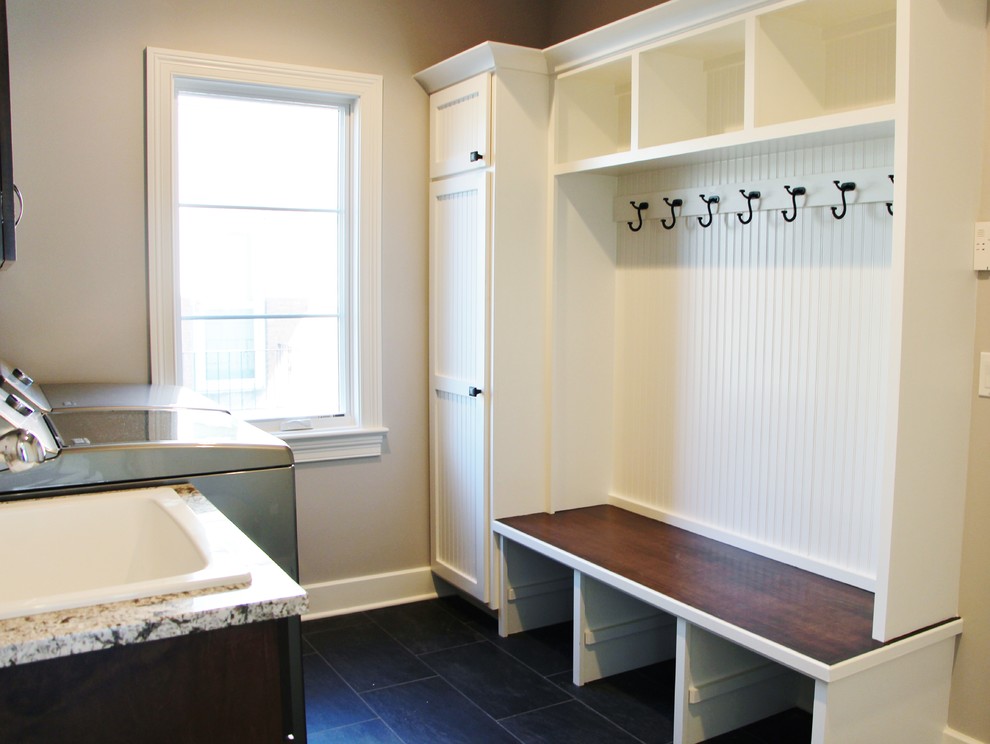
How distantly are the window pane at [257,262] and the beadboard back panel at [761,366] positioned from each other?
1.11m

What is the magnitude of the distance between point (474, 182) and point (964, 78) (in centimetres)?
155

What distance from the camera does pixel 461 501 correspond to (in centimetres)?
326

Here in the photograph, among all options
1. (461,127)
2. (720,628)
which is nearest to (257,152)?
(461,127)

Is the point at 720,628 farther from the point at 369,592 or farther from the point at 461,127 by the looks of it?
the point at 461,127

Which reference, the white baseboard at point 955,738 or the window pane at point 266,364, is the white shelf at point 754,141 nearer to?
the window pane at point 266,364

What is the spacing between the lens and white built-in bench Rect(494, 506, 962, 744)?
1.97 meters

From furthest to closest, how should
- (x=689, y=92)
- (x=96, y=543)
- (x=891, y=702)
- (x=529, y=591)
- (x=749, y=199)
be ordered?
(x=529, y=591), (x=689, y=92), (x=749, y=199), (x=891, y=702), (x=96, y=543)

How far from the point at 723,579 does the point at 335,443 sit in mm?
1524

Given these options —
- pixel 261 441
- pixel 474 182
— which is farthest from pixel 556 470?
pixel 261 441

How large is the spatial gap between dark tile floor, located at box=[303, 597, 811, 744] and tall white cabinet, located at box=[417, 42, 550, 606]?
0.80 ft

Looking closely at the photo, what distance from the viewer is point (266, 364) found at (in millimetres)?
3223

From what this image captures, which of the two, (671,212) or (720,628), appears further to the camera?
(671,212)

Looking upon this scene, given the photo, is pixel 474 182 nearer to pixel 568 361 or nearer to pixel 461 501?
pixel 568 361

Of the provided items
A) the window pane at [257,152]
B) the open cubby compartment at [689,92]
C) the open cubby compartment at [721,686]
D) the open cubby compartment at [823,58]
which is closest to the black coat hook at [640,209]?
the open cubby compartment at [689,92]
